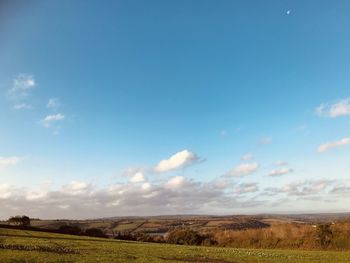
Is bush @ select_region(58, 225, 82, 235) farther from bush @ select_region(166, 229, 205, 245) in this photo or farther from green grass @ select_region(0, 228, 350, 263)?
green grass @ select_region(0, 228, 350, 263)

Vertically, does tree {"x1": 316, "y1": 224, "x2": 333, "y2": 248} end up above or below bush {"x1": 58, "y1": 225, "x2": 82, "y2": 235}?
below

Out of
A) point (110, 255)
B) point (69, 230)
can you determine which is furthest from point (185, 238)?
point (110, 255)

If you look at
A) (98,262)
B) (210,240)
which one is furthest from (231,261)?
(210,240)

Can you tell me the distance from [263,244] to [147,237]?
32733 mm

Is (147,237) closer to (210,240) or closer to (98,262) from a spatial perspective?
(210,240)

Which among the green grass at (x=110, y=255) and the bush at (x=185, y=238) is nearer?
the green grass at (x=110, y=255)

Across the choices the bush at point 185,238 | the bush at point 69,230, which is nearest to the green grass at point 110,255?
the bush at point 69,230

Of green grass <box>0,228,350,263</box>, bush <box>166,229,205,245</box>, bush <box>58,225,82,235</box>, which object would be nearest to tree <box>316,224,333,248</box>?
bush <box>166,229,205,245</box>

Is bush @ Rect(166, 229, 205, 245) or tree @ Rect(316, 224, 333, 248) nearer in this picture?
tree @ Rect(316, 224, 333, 248)

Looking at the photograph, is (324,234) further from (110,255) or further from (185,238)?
(110,255)

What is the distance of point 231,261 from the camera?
43844 mm

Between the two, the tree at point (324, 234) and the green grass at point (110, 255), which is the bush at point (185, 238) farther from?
the green grass at point (110, 255)

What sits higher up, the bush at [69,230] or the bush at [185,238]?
the bush at [69,230]

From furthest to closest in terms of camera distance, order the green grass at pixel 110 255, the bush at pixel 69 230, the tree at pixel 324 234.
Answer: the bush at pixel 69 230 → the tree at pixel 324 234 → the green grass at pixel 110 255
